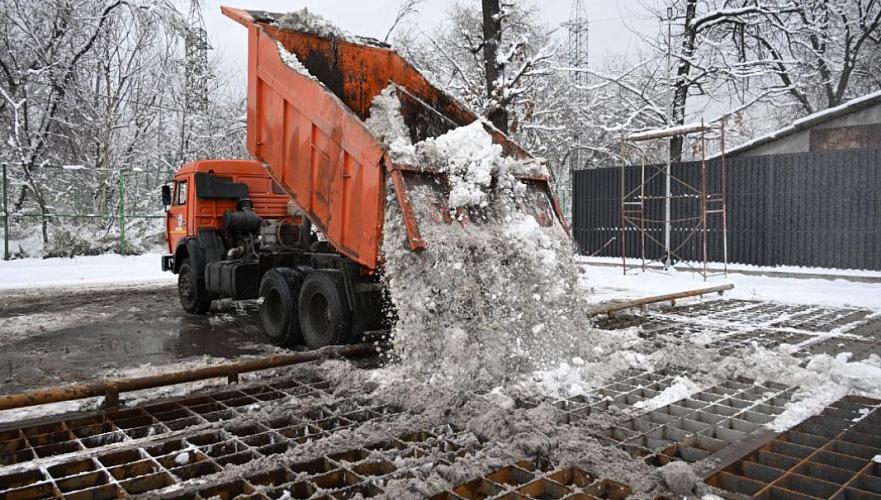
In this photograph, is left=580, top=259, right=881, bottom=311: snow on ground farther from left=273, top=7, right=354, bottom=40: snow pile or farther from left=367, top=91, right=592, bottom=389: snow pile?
left=273, top=7, right=354, bottom=40: snow pile

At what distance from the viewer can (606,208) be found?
18.9m

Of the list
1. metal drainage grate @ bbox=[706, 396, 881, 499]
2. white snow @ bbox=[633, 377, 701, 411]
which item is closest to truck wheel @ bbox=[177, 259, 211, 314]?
white snow @ bbox=[633, 377, 701, 411]

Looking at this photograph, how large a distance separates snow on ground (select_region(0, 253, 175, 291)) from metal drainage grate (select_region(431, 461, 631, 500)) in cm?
1428

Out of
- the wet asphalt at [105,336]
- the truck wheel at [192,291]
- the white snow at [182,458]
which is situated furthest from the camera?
the truck wheel at [192,291]

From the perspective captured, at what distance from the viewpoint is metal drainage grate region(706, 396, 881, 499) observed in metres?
3.54

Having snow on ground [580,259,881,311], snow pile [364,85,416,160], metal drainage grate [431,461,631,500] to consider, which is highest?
snow pile [364,85,416,160]

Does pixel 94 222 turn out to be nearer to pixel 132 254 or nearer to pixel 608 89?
pixel 132 254

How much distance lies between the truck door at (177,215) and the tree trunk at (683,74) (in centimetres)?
1458

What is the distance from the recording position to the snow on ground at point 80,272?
15.6 m

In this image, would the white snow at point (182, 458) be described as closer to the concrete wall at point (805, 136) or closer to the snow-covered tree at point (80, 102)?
the concrete wall at point (805, 136)

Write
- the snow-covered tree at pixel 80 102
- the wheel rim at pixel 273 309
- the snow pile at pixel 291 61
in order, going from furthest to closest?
1. the snow-covered tree at pixel 80 102
2. the wheel rim at pixel 273 309
3. the snow pile at pixel 291 61

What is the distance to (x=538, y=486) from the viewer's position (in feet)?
11.8

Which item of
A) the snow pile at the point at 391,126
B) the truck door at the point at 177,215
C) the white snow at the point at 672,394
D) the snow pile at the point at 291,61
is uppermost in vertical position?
the snow pile at the point at 291,61

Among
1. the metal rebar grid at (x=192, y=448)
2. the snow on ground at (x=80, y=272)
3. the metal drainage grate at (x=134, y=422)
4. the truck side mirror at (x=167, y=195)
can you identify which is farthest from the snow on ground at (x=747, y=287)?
the snow on ground at (x=80, y=272)
